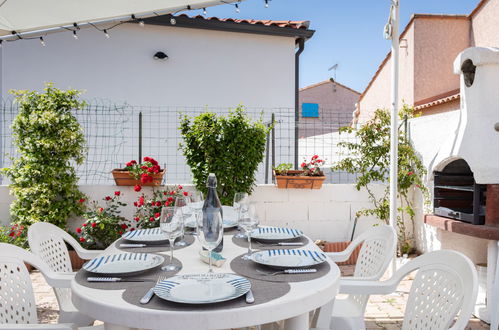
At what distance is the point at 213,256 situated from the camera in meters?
1.56

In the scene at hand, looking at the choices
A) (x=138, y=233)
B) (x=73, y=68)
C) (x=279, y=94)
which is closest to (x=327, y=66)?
(x=279, y=94)

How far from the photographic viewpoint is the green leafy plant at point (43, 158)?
4.25 metres

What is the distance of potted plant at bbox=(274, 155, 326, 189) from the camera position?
15.1ft

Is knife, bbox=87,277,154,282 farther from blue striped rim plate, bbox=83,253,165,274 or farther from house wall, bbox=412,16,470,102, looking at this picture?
house wall, bbox=412,16,470,102

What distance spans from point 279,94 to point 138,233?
5.26 meters

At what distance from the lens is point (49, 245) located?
2.22 meters

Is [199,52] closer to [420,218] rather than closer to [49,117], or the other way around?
[49,117]

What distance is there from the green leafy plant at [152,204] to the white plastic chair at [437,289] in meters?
2.83

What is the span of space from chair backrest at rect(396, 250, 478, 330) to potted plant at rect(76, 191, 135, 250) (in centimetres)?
333

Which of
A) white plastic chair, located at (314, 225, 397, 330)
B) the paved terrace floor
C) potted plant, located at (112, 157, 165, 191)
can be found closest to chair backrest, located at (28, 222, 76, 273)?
the paved terrace floor

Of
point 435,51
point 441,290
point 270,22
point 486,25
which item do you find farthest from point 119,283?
point 486,25

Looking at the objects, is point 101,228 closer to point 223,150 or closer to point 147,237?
point 223,150

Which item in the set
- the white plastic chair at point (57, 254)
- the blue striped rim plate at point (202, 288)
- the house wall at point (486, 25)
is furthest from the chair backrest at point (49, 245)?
the house wall at point (486, 25)

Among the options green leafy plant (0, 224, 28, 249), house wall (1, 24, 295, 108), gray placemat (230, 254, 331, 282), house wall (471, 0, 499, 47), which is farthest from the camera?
house wall (471, 0, 499, 47)
